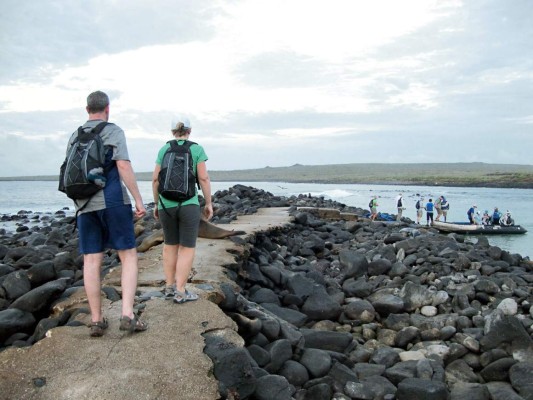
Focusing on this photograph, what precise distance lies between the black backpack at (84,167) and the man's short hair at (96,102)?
204 mm

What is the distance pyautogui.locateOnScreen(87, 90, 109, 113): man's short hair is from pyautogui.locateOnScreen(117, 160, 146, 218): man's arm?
0.49m

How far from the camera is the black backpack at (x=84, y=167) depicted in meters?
4.09

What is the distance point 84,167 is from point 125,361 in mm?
1586

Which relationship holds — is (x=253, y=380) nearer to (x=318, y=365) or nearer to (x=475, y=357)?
(x=318, y=365)

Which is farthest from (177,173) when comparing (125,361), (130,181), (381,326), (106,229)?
(381,326)

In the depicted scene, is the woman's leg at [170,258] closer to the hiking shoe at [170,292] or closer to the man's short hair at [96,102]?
the hiking shoe at [170,292]

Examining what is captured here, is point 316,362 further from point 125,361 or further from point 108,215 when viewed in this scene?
point 108,215

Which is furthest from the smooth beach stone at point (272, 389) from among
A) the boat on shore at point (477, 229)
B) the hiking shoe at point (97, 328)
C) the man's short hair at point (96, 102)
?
the boat on shore at point (477, 229)

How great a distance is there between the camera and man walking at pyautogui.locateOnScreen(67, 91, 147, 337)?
167 inches

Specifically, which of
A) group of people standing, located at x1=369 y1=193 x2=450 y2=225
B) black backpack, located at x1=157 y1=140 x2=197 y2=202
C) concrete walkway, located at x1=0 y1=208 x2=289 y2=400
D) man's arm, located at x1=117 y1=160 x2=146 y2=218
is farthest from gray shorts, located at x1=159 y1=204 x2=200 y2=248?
group of people standing, located at x1=369 y1=193 x2=450 y2=225

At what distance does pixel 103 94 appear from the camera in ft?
14.2

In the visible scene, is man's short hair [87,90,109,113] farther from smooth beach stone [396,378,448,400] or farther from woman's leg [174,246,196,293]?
smooth beach stone [396,378,448,400]

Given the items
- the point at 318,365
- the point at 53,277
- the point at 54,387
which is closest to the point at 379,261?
the point at 318,365

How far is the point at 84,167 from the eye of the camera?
13.4ft
